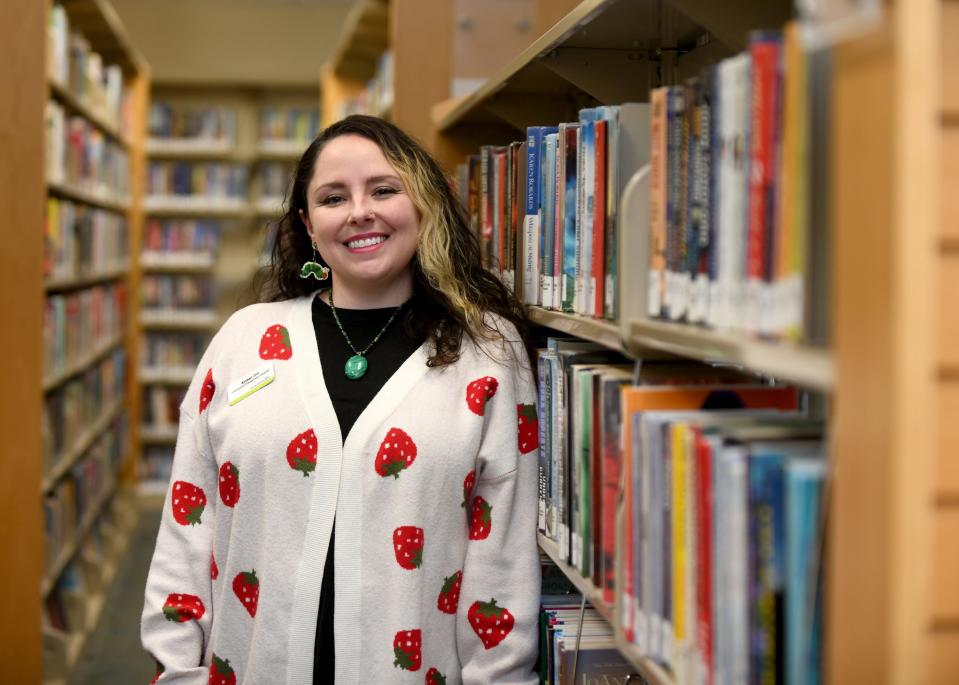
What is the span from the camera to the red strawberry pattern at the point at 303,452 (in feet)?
5.45

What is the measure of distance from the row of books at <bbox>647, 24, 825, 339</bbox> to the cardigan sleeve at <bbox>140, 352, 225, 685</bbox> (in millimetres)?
935

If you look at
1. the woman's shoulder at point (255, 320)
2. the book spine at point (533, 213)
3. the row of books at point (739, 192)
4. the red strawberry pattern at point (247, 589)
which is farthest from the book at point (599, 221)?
the red strawberry pattern at point (247, 589)

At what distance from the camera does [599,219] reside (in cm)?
143

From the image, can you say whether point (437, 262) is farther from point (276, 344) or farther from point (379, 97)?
point (379, 97)

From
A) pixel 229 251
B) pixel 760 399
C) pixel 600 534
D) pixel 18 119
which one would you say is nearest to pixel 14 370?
pixel 18 119

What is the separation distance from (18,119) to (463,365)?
1773 mm

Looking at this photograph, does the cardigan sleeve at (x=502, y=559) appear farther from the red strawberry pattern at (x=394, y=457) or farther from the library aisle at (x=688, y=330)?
the red strawberry pattern at (x=394, y=457)

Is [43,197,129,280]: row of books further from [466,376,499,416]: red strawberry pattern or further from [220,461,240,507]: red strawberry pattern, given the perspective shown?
[466,376,499,416]: red strawberry pattern

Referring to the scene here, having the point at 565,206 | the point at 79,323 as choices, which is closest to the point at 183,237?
the point at 79,323

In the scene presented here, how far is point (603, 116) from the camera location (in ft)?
4.58

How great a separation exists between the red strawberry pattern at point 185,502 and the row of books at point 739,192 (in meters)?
0.97

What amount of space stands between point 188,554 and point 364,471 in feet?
1.33

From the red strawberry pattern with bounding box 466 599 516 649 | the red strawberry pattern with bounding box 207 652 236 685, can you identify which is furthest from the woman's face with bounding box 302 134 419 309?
the red strawberry pattern with bounding box 207 652 236 685

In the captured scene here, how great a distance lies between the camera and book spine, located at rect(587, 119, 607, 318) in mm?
1404
